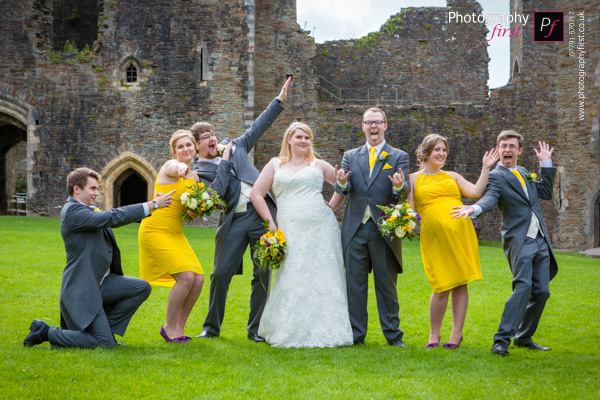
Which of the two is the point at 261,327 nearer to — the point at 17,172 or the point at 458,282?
the point at 458,282

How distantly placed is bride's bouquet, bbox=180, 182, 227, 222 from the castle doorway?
16955 millimetres

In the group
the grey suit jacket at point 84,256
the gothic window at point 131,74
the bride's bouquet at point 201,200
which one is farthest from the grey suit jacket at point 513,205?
the gothic window at point 131,74

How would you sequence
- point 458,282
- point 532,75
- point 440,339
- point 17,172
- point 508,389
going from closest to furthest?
point 508,389
point 458,282
point 440,339
point 532,75
point 17,172

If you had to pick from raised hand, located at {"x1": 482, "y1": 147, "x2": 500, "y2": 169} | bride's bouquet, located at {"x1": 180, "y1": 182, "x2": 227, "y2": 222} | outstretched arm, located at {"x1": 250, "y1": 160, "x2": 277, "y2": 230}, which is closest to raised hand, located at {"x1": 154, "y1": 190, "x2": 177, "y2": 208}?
bride's bouquet, located at {"x1": 180, "y1": 182, "x2": 227, "y2": 222}

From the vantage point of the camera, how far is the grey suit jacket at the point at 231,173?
649 cm

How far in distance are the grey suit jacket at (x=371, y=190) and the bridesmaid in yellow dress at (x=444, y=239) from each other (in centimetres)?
26

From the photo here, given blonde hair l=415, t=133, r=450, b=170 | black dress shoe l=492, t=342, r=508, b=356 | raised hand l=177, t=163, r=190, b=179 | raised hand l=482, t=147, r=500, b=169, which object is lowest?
black dress shoe l=492, t=342, r=508, b=356

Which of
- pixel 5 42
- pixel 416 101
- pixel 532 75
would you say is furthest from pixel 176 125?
pixel 532 75

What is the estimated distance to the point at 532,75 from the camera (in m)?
22.0

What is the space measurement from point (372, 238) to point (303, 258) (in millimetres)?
737

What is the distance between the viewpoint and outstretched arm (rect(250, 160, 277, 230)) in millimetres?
6387

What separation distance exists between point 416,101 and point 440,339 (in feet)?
64.3

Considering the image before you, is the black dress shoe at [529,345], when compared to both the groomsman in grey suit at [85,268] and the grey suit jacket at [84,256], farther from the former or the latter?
the grey suit jacket at [84,256]

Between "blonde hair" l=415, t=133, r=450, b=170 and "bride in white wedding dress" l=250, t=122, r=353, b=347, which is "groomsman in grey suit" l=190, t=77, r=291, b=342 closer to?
"bride in white wedding dress" l=250, t=122, r=353, b=347
